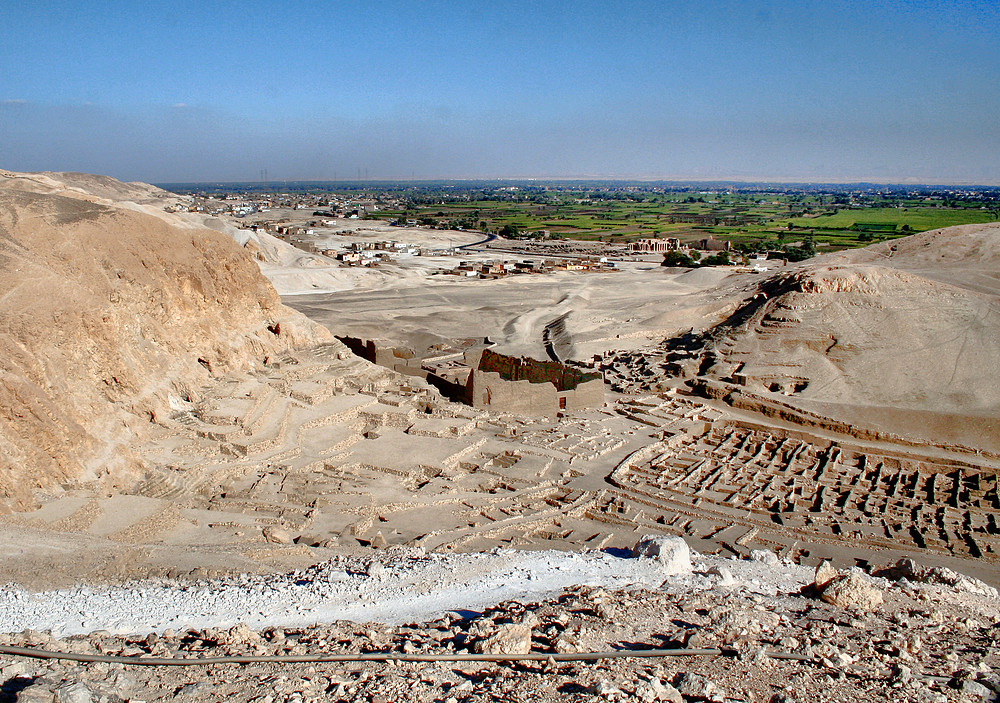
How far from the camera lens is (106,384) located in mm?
17938

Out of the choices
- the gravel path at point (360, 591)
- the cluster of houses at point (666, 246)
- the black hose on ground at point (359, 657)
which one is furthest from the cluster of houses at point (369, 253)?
the black hose on ground at point (359, 657)

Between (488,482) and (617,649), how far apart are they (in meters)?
9.66

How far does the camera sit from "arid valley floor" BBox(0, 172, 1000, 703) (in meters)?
7.82

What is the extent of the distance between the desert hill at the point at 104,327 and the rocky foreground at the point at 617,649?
8.25m

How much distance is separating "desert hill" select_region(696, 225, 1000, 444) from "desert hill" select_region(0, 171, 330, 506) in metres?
18.4

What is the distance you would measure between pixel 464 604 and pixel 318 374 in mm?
15351

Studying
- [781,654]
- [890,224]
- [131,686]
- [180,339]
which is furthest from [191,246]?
[890,224]

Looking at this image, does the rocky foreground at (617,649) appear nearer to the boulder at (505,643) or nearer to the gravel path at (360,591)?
the boulder at (505,643)

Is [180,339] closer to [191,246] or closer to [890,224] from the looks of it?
[191,246]

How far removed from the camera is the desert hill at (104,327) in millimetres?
15219

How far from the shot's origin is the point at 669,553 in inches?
462

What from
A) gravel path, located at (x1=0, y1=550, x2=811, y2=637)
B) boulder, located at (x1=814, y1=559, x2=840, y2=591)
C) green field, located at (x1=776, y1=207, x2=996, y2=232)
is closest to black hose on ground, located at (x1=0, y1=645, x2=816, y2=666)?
gravel path, located at (x1=0, y1=550, x2=811, y2=637)

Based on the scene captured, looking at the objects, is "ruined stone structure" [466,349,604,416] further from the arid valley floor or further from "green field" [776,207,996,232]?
"green field" [776,207,996,232]

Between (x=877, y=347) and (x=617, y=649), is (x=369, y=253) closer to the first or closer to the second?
(x=877, y=347)
